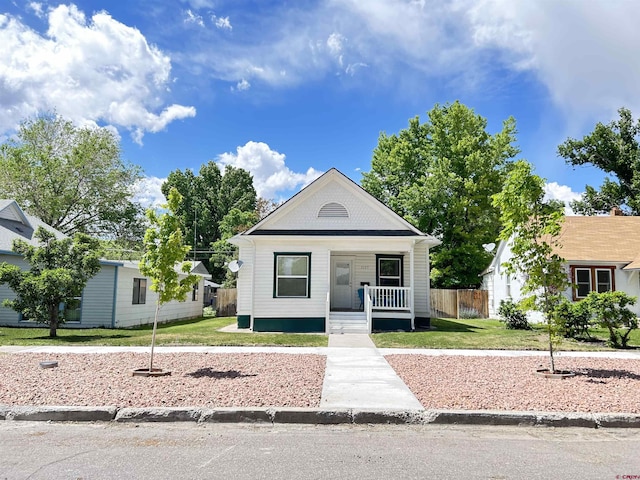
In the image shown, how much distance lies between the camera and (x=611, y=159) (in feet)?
117

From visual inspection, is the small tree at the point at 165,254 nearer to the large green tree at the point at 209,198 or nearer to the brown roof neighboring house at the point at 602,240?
the brown roof neighboring house at the point at 602,240

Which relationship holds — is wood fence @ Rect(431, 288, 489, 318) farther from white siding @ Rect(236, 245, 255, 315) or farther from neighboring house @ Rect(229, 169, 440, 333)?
white siding @ Rect(236, 245, 255, 315)

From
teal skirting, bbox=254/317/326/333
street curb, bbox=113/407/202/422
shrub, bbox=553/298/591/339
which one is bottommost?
street curb, bbox=113/407/202/422

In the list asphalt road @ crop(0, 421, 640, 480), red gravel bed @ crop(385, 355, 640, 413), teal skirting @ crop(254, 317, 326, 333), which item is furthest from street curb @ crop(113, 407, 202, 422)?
teal skirting @ crop(254, 317, 326, 333)

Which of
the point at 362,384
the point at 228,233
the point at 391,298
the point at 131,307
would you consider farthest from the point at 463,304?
the point at 228,233

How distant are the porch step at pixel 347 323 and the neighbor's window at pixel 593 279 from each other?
11.5m

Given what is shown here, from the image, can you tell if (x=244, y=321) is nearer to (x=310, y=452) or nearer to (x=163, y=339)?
(x=163, y=339)

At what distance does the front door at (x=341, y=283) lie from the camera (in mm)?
18641

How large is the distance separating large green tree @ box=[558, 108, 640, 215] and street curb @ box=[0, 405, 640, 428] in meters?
35.3

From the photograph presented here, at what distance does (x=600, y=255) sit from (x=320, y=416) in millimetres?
20218

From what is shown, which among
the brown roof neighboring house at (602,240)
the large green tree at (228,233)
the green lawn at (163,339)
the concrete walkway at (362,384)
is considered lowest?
the concrete walkway at (362,384)

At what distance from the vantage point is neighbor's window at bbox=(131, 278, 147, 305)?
2006 cm

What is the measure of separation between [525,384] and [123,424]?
6.51 m

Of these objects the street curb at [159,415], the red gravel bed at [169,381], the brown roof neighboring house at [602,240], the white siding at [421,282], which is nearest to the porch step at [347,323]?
the white siding at [421,282]
